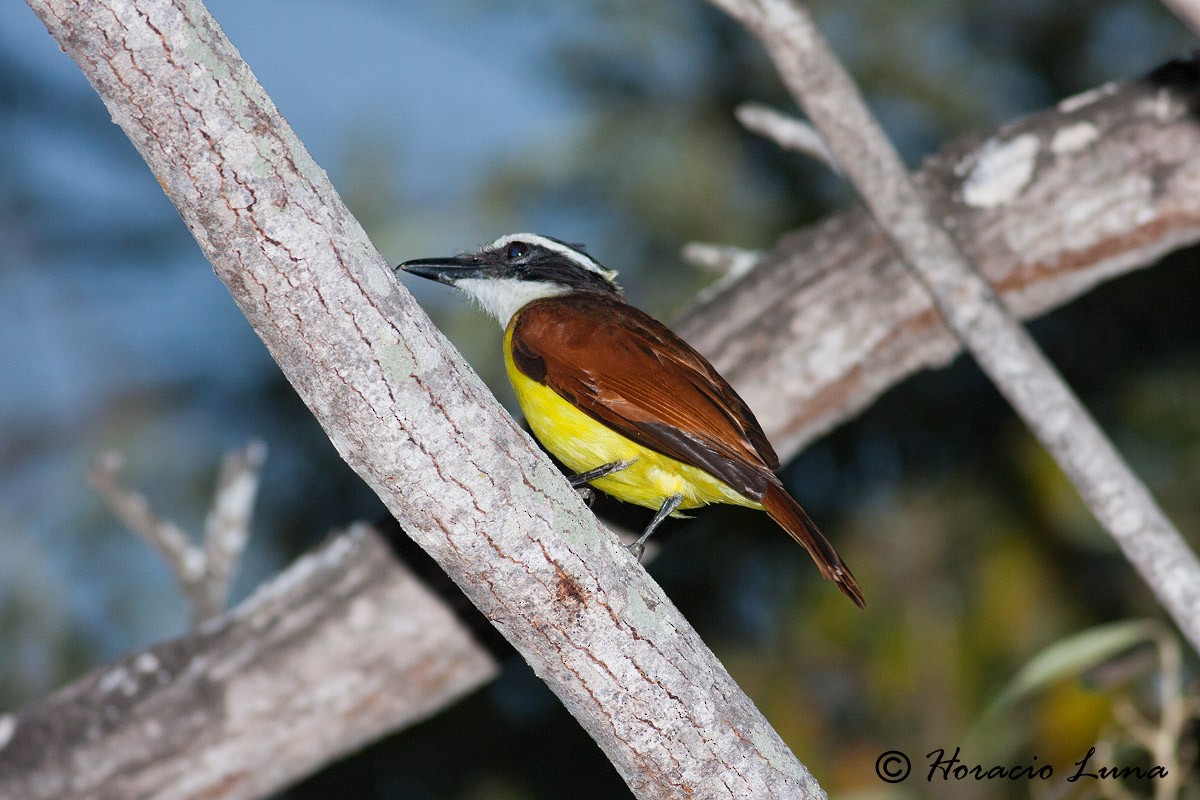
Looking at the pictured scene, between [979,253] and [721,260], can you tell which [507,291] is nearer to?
[721,260]

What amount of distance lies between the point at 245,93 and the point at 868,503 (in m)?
4.31

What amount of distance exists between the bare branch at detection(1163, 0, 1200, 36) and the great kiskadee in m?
1.54

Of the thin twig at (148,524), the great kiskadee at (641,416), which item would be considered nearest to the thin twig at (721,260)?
the great kiskadee at (641,416)

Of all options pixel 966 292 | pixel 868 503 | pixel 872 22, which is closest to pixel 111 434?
pixel 868 503

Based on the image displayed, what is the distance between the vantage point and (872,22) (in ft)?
22.0

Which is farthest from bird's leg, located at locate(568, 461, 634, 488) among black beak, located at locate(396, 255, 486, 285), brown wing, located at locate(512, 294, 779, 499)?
black beak, located at locate(396, 255, 486, 285)

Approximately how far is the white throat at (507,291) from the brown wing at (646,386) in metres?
0.56

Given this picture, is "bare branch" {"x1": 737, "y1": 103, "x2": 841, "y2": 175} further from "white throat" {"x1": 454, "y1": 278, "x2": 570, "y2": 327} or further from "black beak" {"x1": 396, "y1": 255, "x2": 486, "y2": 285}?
"black beak" {"x1": 396, "y1": 255, "x2": 486, "y2": 285}

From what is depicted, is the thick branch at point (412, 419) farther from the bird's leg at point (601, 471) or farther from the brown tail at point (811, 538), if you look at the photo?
the bird's leg at point (601, 471)

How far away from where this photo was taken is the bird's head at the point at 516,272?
167 inches

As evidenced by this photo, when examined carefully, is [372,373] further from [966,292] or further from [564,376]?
[966,292]

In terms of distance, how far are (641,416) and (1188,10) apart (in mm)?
1702

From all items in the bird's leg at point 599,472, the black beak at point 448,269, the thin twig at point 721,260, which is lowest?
the bird's leg at point 599,472

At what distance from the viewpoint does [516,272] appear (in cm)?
429
